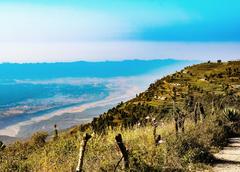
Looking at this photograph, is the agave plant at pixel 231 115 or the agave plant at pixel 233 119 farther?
the agave plant at pixel 231 115

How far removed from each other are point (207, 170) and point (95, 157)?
4.17 m

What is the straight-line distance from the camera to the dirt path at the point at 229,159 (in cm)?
1945

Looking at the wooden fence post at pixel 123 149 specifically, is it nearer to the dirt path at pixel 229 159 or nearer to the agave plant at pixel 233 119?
the dirt path at pixel 229 159


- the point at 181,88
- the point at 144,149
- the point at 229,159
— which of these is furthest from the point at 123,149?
the point at 181,88

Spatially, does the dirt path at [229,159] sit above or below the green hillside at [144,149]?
below

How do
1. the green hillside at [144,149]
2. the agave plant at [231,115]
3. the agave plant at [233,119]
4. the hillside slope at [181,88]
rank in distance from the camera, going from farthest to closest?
the hillside slope at [181,88] < the agave plant at [231,115] < the agave plant at [233,119] < the green hillside at [144,149]

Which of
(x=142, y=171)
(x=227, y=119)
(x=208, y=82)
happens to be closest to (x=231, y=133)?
(x=227, y=119)

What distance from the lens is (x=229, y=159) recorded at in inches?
840

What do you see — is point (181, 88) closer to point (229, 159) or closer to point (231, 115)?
point (231, 115)

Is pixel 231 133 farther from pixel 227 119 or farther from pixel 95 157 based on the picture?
pixel 95 157

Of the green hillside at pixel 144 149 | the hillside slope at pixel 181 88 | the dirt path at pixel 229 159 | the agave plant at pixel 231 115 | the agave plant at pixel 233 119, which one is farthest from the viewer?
the hillside slope at pixel 181 88

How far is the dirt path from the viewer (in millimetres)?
19453

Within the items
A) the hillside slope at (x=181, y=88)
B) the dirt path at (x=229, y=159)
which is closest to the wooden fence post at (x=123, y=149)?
the dirt path at (x=229, y=159)

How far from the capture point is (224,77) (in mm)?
69438
